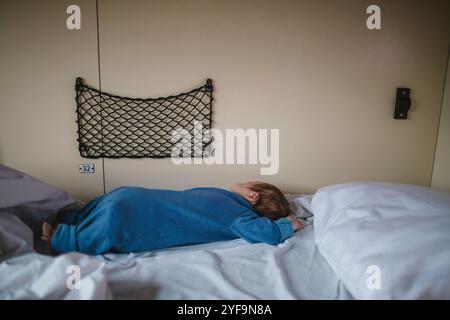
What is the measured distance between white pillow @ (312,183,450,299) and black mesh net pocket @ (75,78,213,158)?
0.81 meters

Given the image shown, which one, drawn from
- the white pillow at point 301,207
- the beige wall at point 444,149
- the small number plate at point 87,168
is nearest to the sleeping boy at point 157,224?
the white pillow at point 301,207

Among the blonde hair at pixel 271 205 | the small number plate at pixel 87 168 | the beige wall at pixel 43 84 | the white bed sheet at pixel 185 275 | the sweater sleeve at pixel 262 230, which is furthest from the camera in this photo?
the small number plate at pixel 87 168

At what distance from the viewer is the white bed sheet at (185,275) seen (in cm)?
57

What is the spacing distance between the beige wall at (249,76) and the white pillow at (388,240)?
604 mm

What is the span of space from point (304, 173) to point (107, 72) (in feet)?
3.93

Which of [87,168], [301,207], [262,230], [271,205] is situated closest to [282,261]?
[262,230]

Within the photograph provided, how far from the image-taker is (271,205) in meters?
1.15

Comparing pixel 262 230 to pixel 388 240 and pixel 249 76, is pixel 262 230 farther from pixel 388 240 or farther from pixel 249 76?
pixel 249 76

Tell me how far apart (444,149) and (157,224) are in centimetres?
164

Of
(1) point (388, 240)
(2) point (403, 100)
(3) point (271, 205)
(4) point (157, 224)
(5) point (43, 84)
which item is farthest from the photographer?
(2) point (403, 100)

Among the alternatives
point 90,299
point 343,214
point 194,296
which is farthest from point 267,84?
point 90,299

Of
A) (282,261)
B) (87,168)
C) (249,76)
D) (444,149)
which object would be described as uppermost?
(249,76)

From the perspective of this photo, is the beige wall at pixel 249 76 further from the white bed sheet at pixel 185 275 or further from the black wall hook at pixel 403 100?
the white bed sheet at pixel 185 275
